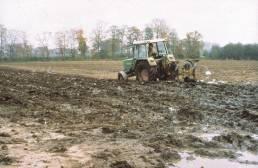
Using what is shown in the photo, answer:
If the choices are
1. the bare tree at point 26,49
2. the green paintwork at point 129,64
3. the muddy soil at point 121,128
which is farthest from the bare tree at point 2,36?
the muddy soil at point 121,128

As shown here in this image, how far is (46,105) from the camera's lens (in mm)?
13320

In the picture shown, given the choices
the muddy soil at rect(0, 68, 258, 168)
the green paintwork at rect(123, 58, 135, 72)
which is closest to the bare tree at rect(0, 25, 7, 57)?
the green paintwork at rect(123, 58, 135, 72)

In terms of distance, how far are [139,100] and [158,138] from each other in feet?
20.0

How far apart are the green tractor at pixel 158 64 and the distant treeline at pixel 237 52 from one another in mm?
51191

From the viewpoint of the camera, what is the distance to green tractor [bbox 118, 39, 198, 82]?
2223 centimetres

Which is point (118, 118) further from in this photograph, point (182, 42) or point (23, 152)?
point (182, 42)

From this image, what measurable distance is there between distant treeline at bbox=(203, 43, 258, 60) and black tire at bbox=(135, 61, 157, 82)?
51.4 m

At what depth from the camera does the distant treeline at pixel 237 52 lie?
7169cm

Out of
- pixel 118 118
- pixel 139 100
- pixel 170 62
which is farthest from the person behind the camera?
pixel 170 62

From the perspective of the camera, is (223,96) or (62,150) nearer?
(62,150)

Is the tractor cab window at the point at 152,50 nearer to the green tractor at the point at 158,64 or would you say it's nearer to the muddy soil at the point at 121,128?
the green tractor at the point at 158,64

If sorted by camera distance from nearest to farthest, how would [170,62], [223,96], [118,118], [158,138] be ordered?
[158,138] → [118,118] → [223,96] → [170,62]

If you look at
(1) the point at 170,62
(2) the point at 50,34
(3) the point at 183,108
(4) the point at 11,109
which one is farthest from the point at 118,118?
(2) the point at 50,34

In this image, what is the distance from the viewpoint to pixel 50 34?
367ft
